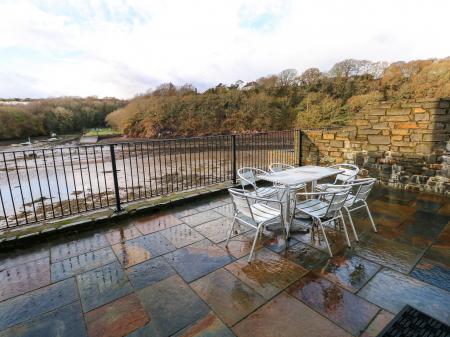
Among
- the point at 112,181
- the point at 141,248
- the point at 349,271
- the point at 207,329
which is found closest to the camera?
the point at 207,329

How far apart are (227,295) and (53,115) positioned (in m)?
51.0

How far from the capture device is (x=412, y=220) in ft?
9.91

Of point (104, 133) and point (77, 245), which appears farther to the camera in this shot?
point (104, 133)

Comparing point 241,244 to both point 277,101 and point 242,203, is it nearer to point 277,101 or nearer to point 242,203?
Result: point 242,203

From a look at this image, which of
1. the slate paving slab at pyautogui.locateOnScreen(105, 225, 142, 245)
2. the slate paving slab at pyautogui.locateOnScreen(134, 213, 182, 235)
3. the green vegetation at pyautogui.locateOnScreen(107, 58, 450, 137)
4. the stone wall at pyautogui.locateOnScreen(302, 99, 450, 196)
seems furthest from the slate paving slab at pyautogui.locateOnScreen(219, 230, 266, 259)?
the green vegetation at pyautogui.locateOnScreen(107, 58, 450, 137)

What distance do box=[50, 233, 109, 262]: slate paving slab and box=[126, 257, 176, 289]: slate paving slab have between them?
2.30 ft

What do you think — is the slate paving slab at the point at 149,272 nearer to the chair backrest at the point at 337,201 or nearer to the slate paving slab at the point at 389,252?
the chair backrest at the point at 337,201

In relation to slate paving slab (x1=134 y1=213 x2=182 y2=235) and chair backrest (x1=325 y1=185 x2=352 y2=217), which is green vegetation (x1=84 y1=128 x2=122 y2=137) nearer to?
slate paving slab (x1=134 y1=213 x2=182 y2=235)

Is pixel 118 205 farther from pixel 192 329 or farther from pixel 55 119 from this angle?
pixel 55 119

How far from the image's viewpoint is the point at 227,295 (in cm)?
174

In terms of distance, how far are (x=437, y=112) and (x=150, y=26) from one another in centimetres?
700

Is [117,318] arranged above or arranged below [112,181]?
above

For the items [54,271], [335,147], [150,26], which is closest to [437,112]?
[335,147]

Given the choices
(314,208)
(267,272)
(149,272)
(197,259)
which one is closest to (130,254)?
(149,272)
